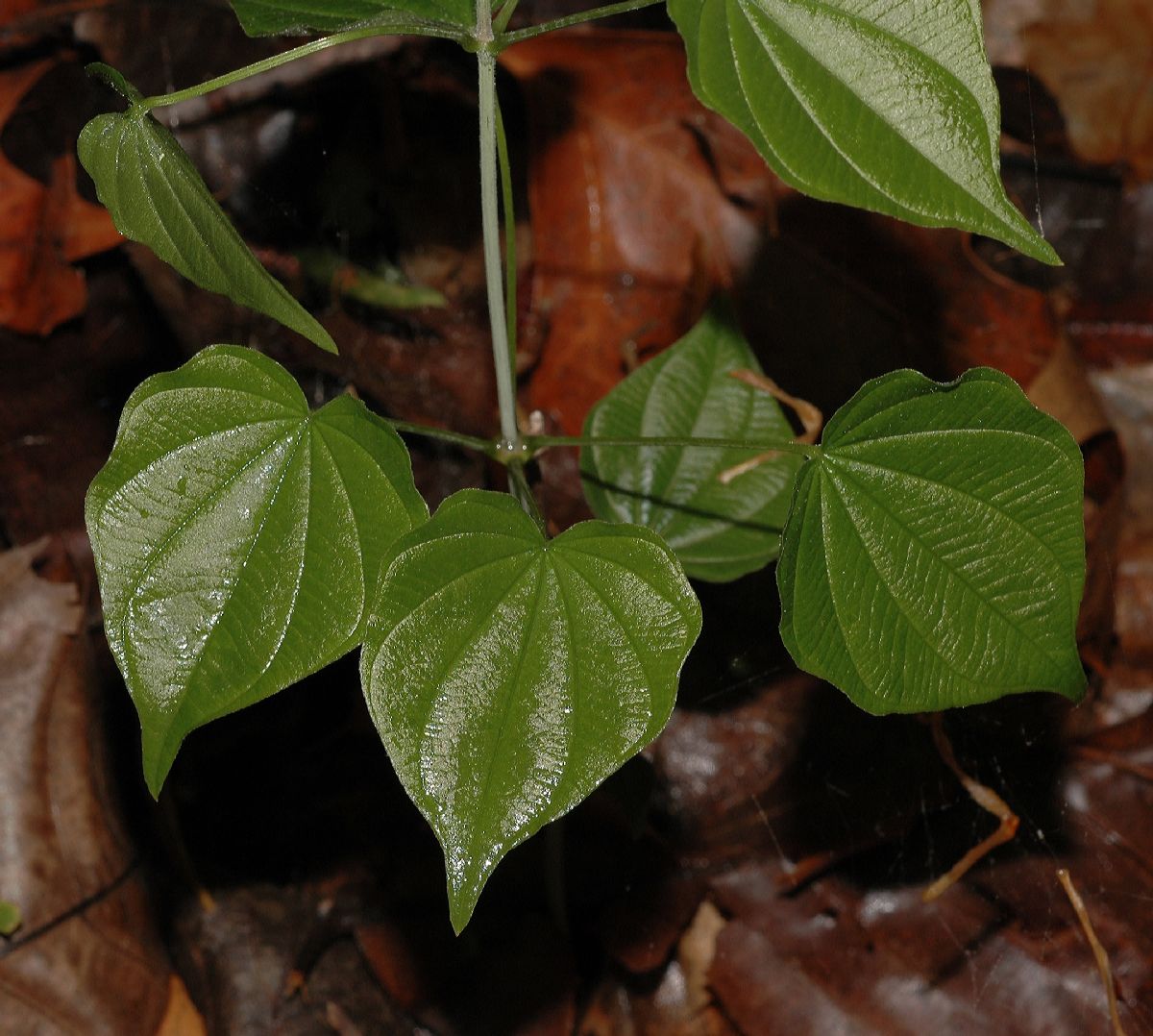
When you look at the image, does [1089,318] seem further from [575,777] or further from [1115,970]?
[575,777]

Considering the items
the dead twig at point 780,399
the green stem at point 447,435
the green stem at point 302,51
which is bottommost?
the dead twig at point 780,399

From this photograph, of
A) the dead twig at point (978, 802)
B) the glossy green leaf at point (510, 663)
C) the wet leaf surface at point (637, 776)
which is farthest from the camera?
the wet leaf surface at point (637, 776)

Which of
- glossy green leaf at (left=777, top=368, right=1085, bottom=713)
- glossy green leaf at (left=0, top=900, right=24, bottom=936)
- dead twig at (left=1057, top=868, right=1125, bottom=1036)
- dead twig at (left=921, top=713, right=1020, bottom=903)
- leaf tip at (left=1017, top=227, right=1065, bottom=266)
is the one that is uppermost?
leaf tip at (left=1017, top=227, right=1065, bottom=266)

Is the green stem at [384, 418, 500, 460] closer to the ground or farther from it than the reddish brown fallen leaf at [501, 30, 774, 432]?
farther from it

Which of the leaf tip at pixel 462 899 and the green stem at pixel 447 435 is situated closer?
the leaf tip at pixel 462 899

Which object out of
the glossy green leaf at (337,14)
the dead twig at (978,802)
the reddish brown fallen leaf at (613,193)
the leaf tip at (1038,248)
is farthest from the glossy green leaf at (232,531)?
the reddish brown fallen leaf at (613,193)

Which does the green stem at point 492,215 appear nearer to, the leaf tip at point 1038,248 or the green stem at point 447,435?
the green stem at point 447,435

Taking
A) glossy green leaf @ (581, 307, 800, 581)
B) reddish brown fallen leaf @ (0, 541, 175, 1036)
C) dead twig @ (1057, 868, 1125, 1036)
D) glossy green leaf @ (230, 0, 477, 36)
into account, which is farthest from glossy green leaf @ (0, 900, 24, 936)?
dead twig @ (1057, 868, 1125, 1036)

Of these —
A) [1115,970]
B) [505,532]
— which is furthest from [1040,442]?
[1115,970]

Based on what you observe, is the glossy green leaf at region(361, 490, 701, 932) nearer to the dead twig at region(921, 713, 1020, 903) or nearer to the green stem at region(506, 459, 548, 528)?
the green stem at region(506, 459, 548, 528)
